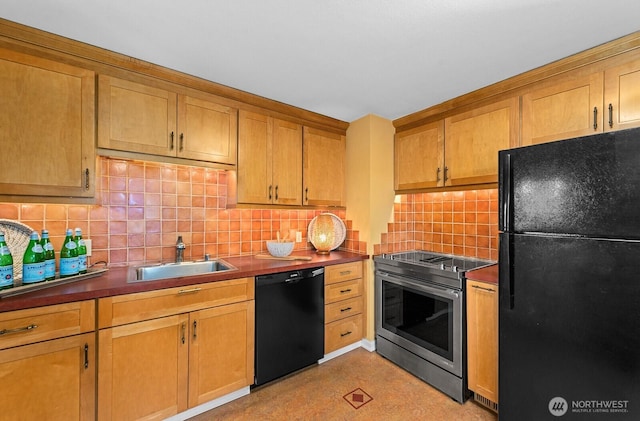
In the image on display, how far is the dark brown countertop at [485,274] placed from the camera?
177cm

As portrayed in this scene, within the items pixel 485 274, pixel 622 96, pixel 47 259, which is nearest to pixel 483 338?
pixel 485 274

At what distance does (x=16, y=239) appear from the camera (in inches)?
62.6

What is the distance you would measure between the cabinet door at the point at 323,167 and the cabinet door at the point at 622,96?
1907mm

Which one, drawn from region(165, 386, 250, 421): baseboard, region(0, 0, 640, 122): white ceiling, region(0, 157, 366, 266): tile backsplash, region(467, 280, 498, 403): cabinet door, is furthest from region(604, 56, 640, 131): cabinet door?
region(165, 386, 250, 421): baseboard

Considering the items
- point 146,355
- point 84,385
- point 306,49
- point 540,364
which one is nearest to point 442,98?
point 306,49

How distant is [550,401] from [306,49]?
229cm

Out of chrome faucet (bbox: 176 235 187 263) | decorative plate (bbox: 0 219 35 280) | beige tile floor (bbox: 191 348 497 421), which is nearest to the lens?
decorative plate (bbox: 0 219 35 280)

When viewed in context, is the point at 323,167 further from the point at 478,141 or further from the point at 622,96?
the point at 622,96

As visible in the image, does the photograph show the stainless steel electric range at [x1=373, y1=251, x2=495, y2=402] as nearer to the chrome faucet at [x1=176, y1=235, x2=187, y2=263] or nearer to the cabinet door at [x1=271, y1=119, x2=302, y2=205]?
the cabinet door at [x1=271, y1=119, x2=302, y2=205]

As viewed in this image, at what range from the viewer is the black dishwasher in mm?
1989

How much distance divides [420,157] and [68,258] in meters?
2.75

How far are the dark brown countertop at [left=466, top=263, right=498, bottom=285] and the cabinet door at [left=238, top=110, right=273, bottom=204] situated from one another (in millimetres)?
1660

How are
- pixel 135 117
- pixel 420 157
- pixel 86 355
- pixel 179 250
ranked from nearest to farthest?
pixel 86 355
pixel 135 117
pixel 179 250
pixel 420 157

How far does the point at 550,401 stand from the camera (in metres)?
1.35
